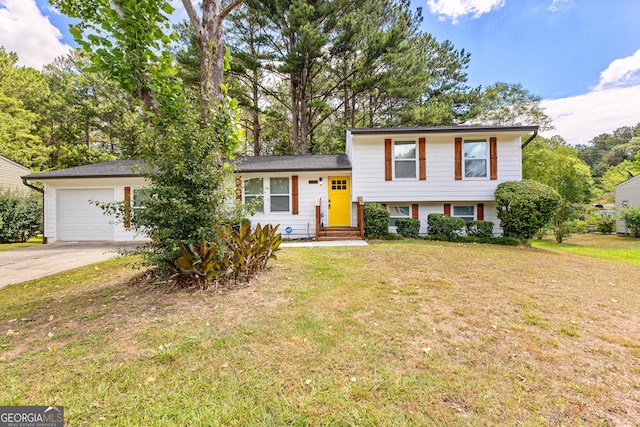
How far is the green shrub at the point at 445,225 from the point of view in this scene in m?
8.94

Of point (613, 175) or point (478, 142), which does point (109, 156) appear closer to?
point (478, 142)

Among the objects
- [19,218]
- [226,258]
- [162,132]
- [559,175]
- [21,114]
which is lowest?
[226,258]

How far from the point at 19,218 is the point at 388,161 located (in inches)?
610

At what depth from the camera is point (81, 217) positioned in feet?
33.5

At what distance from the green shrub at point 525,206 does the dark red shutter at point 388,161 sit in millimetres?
3798

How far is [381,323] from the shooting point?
2.78 m

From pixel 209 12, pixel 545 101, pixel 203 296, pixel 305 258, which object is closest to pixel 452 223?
pixel 305 258

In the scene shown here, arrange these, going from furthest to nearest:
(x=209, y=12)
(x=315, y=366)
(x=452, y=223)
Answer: (x=452, y=223), (x=209, y=12), (x=315, y=366)

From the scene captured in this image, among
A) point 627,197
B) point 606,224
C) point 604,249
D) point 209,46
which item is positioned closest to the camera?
point 209,46

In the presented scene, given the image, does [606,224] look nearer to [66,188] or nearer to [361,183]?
[361,183]

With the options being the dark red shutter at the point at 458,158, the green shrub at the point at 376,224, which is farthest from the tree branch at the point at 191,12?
the dark red shutter at the point at 458,158

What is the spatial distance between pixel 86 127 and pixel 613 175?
153 ft

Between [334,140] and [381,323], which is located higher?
[334,140]

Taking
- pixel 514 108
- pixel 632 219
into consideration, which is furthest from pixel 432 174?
pixel 514 108
